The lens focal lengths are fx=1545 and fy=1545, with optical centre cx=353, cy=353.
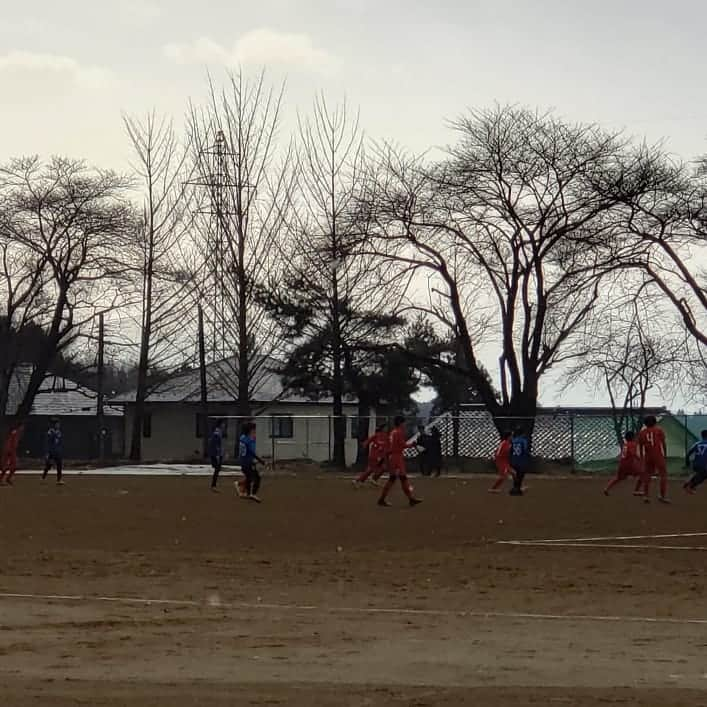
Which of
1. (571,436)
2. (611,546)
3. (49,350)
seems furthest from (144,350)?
(611,546)

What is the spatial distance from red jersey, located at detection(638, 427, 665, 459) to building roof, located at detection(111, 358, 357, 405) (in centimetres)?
3674

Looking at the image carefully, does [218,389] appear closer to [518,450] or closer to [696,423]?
[696,423]

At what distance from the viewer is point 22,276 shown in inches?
2421

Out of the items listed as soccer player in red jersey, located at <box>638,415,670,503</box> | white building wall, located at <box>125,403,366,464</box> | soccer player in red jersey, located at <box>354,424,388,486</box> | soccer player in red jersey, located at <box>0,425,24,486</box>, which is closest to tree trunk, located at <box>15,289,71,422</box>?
white building wall, located at <box>125,403,366,464</box>

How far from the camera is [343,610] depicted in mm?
13961

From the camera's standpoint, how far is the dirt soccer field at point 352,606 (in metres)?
9.54

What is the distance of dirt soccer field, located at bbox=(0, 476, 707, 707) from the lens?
9.54m

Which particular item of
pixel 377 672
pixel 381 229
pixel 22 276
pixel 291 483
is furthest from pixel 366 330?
pixel 377 672

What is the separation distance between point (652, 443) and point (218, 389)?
45376 mm

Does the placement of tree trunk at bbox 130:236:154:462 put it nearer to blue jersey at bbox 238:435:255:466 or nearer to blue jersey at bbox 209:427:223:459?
blue jersey at bbox 209:427:223:459

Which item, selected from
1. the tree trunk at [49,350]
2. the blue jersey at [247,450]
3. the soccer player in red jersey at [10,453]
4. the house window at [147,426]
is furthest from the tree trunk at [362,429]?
the blue jersey at [247,450]

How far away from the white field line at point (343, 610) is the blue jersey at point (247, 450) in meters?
15.1

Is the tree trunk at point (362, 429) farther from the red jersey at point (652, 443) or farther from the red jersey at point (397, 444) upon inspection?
the red jersey at point (397, 444)

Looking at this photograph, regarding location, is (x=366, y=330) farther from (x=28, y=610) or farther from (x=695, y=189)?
(x=28, y=610)
